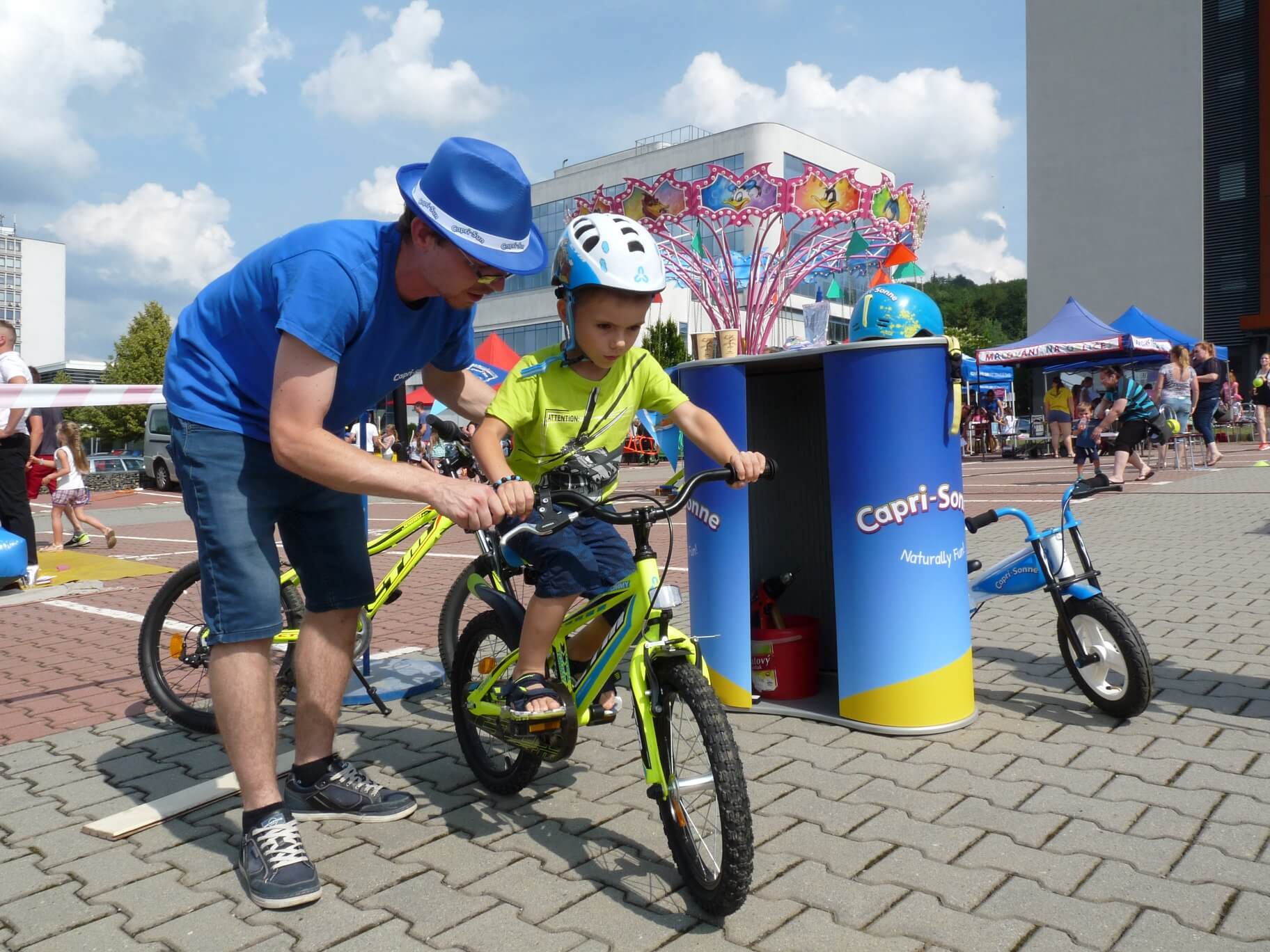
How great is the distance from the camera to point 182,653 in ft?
13.9

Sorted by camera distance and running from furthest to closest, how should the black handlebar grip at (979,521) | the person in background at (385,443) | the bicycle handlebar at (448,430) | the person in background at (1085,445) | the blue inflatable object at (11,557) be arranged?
the person in background at (385,443)
the person in background at (1085,445)
the blue inflatable object at (11,557)
the black handlebar grip at (979,521)
the bicycle handlebar at (448,430)

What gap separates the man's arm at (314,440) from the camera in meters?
2.51

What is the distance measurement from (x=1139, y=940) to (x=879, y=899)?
58 cm

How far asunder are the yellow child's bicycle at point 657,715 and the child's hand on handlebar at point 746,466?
1.0 inches

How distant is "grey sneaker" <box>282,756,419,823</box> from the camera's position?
3209 mm

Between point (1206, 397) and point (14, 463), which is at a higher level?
point (1206, 397)

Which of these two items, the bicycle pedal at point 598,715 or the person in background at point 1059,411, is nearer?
the bicycle pedal at point 598,715

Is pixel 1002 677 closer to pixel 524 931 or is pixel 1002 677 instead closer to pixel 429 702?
pixel 429 702

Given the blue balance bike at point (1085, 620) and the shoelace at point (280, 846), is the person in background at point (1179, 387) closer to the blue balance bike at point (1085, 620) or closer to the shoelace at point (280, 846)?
the blue balance bike at point (1085, 620)

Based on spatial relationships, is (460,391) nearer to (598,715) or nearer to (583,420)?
(583,420)

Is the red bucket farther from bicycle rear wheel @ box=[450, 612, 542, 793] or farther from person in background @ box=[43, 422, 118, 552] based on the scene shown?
person in background @ box=[43, 422, 118, 552]

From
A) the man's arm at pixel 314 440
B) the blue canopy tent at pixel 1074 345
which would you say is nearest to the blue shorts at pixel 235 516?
the man's arm at pixel 314 440

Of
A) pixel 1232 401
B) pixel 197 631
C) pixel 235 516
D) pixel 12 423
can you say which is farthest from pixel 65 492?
pixel 1232 401

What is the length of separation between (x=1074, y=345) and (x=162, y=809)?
2231cm
